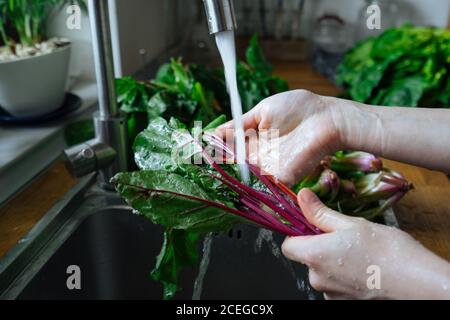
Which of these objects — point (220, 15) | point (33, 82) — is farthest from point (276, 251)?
point (33, 82)

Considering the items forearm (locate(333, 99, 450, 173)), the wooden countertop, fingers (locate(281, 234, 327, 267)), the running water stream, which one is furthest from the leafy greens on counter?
fingers (locate(281, 234, 327, 267))

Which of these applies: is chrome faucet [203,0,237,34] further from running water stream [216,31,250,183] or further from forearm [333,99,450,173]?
forearm [333,99,450,173]

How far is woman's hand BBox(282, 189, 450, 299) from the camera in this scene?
44 centimetres

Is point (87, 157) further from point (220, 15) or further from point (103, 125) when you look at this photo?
point (220, 15)

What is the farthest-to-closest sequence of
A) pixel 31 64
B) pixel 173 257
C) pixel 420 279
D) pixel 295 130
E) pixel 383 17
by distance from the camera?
pixel 383 17, pixel 31 64, pixel 295 130, pixel 173 257, pixel 420 279

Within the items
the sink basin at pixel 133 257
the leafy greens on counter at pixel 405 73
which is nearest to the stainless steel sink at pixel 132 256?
the sink basin at pixel 133 257

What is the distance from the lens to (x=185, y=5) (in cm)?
166

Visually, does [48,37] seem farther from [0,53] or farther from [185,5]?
[185,5]

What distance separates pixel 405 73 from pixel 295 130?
0.69 m

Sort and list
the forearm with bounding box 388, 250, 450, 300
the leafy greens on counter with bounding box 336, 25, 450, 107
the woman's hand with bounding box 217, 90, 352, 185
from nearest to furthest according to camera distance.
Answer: the forearm with bounding box 388, 250, 450, 300 → the woman's hand with bounding box 217, 90, 352, 185 → the leafy greens on counter with bounding box 336, 25, 450, 107

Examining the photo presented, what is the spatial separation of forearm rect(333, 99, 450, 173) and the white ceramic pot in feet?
1.77

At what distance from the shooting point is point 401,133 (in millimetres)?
602

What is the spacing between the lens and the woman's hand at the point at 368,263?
44cm
